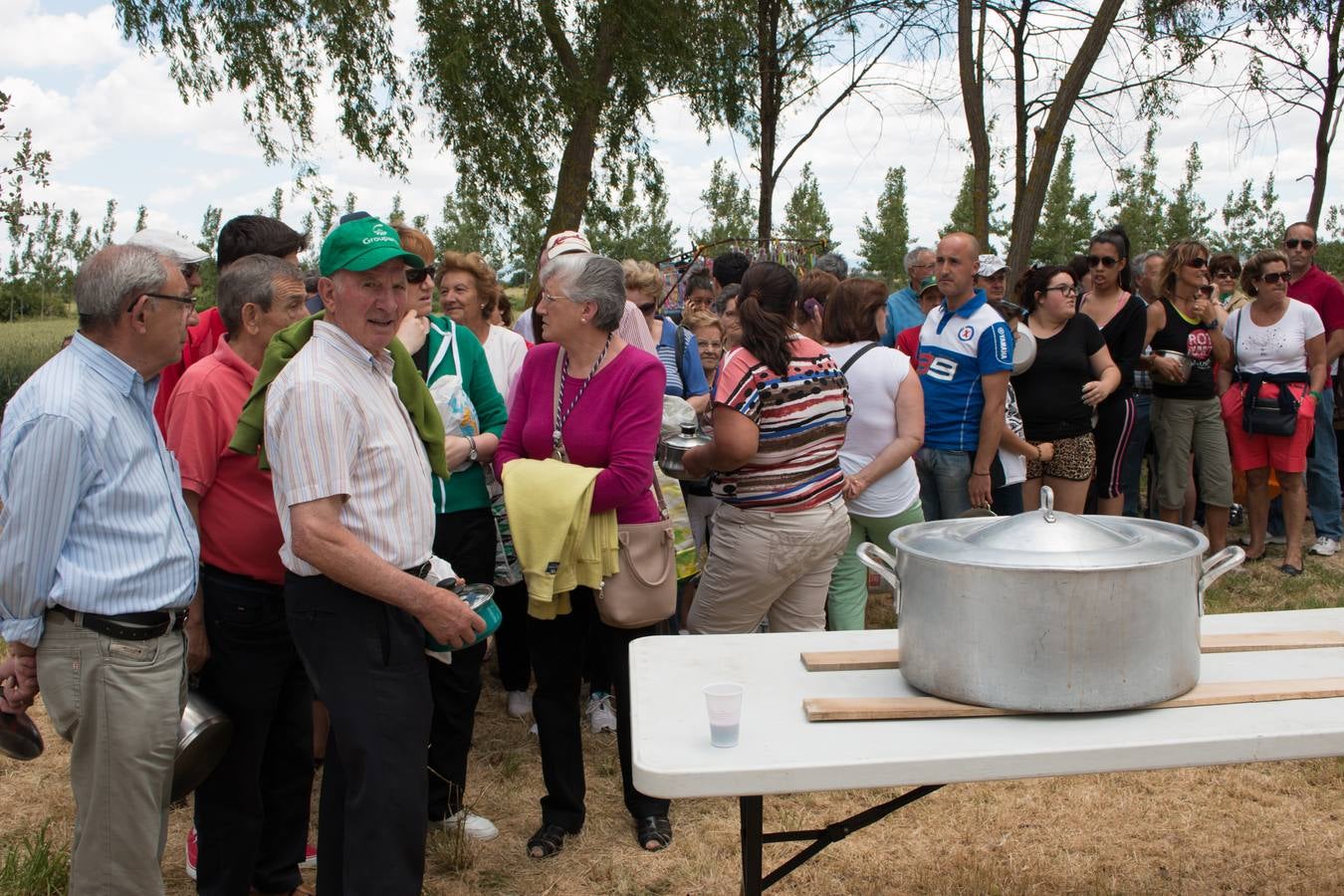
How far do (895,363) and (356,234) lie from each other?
2378 millimetres

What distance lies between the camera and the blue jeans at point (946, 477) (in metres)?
4.73

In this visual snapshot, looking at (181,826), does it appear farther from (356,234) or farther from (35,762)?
(356,234)

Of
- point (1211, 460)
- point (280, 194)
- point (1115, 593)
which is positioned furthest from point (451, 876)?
point (280, 194)

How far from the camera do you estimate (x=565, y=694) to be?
3229 mm

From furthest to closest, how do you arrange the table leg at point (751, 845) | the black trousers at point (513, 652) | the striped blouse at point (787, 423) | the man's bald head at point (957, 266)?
the man's bald head at point (957, 266)
the black trousers at point (513, 652)
the striped blouse at point (787, 423)
the table leg at point (751, 845)

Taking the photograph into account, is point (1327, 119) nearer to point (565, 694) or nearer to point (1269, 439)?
point (1269, 439)

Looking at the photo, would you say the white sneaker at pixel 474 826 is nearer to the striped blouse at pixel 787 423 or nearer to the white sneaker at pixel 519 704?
the white sneaker at pixel 519 704

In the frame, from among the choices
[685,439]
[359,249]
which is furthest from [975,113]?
[359,249]

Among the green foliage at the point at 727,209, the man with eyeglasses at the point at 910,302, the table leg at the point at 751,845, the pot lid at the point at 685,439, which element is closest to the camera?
the table leg at the point at 751,845

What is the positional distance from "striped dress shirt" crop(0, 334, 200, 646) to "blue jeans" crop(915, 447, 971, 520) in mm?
3250

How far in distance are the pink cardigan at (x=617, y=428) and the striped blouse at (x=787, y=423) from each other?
37 centimetres

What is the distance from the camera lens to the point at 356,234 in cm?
225

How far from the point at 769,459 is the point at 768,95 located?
23.2ft

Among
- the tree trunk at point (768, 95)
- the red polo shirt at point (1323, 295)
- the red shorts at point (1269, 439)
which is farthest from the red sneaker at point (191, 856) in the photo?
the tree trunk at point (768, 95)
